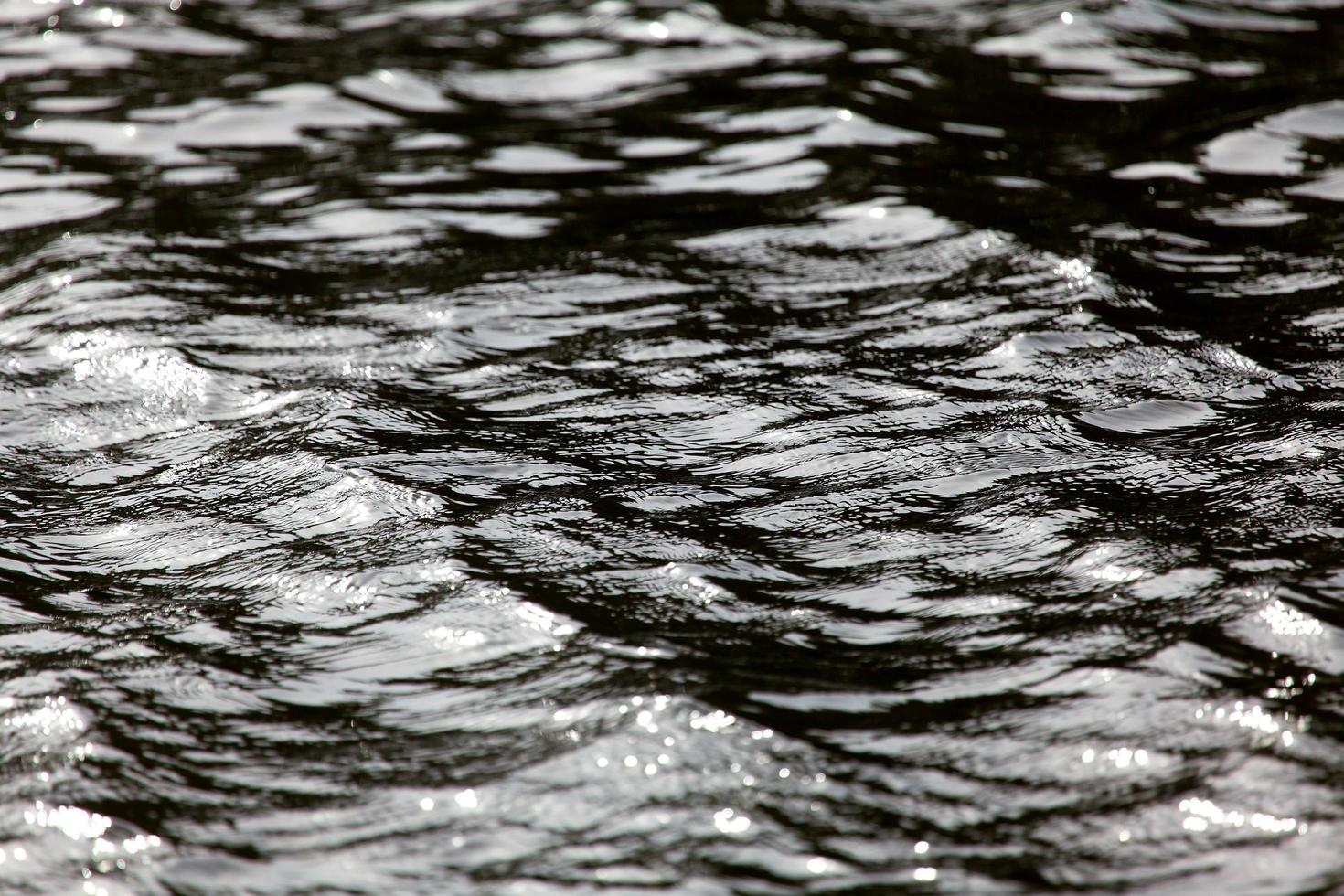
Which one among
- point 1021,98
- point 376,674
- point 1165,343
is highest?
point 1021,98

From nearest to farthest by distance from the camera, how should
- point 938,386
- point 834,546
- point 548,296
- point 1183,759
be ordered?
point 1183,759, point 834,546, point 938,386, point 548,296

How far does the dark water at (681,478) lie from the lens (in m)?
2.35

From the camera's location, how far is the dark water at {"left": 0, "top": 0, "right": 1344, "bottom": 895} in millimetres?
2348

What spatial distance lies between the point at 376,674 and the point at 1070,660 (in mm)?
1360

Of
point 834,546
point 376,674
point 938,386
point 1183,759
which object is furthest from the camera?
point 938,386

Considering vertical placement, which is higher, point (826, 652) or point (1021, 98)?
point (1021, 98)

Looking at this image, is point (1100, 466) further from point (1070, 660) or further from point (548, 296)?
point (548, 296)

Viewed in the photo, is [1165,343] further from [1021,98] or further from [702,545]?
[1021,98]

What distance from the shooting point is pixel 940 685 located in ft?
8.61

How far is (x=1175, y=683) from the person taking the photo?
8.45ft

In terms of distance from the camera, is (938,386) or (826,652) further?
(938,386)

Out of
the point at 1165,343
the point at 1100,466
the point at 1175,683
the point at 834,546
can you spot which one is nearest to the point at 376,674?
the point at 834,546

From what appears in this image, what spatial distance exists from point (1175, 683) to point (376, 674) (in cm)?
154

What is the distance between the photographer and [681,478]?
11.2 feet
